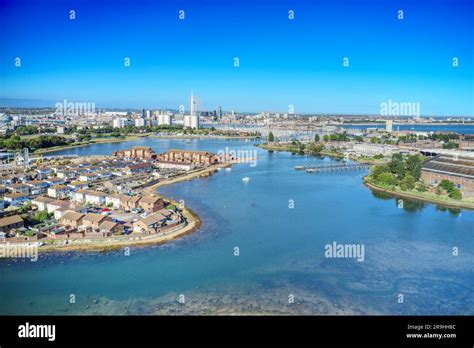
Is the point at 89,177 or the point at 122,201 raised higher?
the point at 89,177

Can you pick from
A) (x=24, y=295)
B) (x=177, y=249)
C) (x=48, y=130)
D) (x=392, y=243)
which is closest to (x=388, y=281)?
(x=392, y=243)

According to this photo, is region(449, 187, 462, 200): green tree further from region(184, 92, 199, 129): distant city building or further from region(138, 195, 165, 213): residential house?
region(184, 92, 199, 129): distant city building

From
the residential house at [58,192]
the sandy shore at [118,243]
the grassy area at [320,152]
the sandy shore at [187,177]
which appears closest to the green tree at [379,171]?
the grassy area at [320,152]

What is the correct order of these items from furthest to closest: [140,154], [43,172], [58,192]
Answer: [140,154] < [43,172] < [58,192]

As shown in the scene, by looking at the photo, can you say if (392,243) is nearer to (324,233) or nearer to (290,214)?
(324,233)

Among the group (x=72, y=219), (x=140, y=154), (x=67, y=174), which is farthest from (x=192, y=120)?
(x=72, y=219)

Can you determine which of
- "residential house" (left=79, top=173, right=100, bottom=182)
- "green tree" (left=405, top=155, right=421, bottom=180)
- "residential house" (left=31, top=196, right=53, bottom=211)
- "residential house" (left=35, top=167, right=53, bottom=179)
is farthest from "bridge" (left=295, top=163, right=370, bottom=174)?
"residential house" (left=31, top=196, right=53, bottom=211)

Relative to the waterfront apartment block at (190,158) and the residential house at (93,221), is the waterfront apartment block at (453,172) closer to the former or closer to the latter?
the waterfront apartment block at (190,158)

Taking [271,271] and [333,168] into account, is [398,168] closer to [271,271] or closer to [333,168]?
[333,168]
